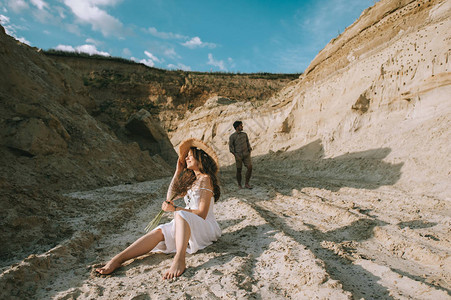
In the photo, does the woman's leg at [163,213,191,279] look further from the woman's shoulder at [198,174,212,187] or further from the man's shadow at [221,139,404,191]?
the man's shadow at [221,139,404,191]

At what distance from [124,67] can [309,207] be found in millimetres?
29098

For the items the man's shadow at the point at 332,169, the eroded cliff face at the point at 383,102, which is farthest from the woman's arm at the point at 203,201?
the eroded cliff face at the point at 383,102

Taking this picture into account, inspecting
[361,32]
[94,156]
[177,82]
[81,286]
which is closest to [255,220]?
[81,286]

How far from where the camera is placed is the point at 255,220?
3.58 metres

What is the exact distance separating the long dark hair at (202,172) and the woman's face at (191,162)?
4cm

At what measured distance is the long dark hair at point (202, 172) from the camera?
3016 mm

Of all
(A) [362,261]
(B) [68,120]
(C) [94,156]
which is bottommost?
(A) [362,261]

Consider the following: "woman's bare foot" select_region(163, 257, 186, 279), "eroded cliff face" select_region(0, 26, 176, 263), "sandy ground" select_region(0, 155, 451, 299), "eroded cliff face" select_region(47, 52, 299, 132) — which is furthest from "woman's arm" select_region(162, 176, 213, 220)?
"eroded cliff face" select_region(47, 52, 299, 132)

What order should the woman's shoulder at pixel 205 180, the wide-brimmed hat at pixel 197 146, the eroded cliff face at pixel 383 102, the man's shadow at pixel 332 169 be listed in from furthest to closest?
the man's shadow at pixel 332 169
the eroded cliff face at pixel 383 102
the wide-brimmed hat at pixel 197 146
the woman's shoulder at pixel 205 180

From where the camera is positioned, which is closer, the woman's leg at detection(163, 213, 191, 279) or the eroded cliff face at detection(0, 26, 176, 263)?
the woman's leg at detection(163, 213, 191, 279)

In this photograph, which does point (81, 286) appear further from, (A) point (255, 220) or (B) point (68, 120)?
(B) point (68, 120)

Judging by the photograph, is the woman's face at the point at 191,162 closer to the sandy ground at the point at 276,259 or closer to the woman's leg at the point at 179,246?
the woman's leg at the point at 179,246

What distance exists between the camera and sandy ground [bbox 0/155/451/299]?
187cm

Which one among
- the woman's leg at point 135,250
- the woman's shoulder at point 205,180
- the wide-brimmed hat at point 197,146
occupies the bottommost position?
the woman's leg at point 135,250
